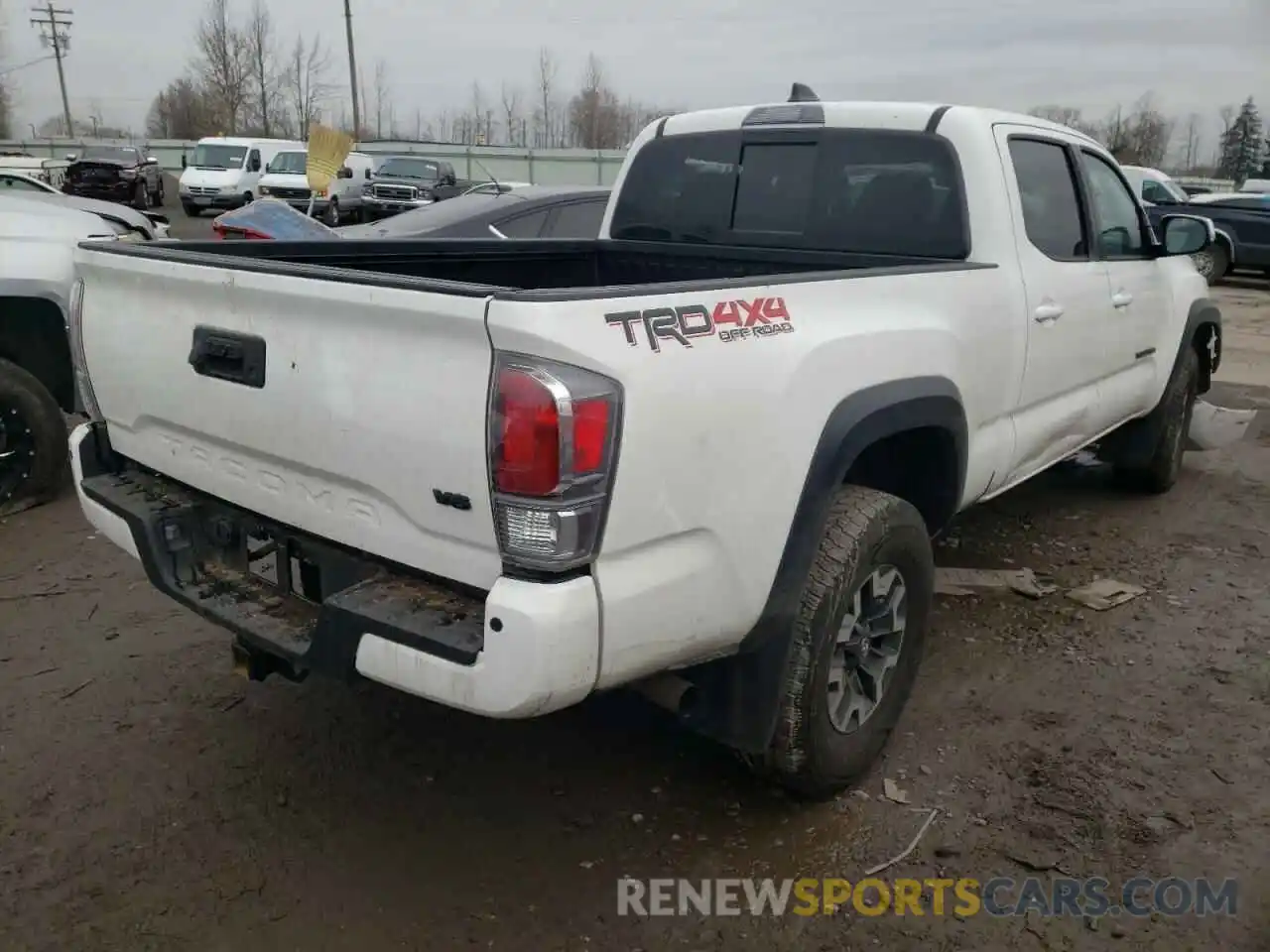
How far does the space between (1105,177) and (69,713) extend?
4.72 meters

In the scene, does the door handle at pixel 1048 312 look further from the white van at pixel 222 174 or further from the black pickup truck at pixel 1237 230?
the white van at pixel 222 174

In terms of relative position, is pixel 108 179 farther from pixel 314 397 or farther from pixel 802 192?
pixel 314 397

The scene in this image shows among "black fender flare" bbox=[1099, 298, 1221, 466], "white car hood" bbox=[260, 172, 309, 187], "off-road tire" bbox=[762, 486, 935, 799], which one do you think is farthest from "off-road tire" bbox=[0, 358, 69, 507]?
"white car hood" bbox=[260, 172, 309, 187]

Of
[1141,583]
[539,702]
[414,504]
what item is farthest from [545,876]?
[1141,583]

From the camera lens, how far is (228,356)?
103 inches

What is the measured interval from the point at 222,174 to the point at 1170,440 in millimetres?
27119

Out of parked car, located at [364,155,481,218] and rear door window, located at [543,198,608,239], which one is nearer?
rear door window, located at [543,198,608,239]

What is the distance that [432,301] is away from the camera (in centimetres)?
218

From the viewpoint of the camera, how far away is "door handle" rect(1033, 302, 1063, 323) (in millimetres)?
3834

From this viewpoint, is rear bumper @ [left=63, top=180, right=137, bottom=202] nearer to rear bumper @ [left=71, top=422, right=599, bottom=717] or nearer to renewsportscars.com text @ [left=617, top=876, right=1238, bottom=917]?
rear bumper @ [left=71, top=422, right=599, bottom=717]

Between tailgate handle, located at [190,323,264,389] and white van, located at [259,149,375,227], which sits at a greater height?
tailgate handle, located at [190,323,264,389]

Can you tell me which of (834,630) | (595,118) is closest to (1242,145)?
(595,118)

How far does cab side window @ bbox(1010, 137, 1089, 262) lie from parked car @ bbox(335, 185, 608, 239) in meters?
4.36

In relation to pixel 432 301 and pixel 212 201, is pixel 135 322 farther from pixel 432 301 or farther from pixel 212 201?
pixel 212 201
